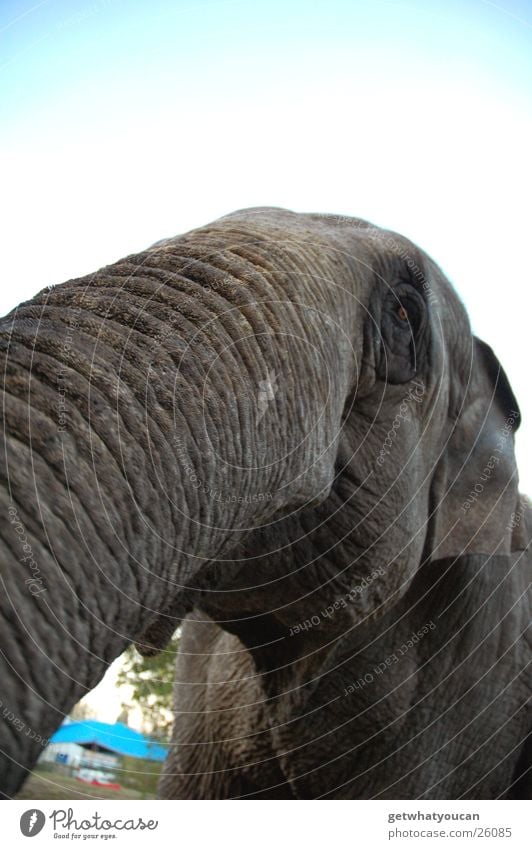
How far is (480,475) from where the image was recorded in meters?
2.28

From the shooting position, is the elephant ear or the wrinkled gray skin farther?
the elephant ear

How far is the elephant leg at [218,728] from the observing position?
7.63 ft

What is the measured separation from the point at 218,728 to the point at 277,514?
3.67 ft

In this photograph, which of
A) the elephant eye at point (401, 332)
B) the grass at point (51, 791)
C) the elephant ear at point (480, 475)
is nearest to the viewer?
the elephant eye at point (401, 332)

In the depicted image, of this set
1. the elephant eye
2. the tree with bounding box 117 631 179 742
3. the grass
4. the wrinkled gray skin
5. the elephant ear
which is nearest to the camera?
the wrinkled gray skin

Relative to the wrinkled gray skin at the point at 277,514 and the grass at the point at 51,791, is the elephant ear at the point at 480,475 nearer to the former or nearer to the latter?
the wrinkled gray skin at the point at 277,514

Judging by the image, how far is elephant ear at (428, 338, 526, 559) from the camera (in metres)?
2.19

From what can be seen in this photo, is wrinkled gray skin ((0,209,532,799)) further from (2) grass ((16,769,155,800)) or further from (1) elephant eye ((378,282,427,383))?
(2) grass ((16,769,155,800))

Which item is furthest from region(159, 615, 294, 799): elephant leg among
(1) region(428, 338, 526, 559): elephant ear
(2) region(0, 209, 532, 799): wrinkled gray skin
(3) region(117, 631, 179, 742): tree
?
(3) region(117, 631, 179, 742): tree

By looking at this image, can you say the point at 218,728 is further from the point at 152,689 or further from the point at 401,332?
the point at 152,689

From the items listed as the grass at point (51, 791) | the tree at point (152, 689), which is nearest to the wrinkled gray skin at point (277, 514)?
the grass at point (51, 791)

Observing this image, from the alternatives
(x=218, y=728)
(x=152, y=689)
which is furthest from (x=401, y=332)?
(x=152, y=689)

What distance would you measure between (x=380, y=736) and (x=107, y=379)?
1580 millimetres

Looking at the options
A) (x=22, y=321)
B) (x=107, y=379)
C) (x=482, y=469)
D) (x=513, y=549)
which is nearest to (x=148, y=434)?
(x=107, y=379)
